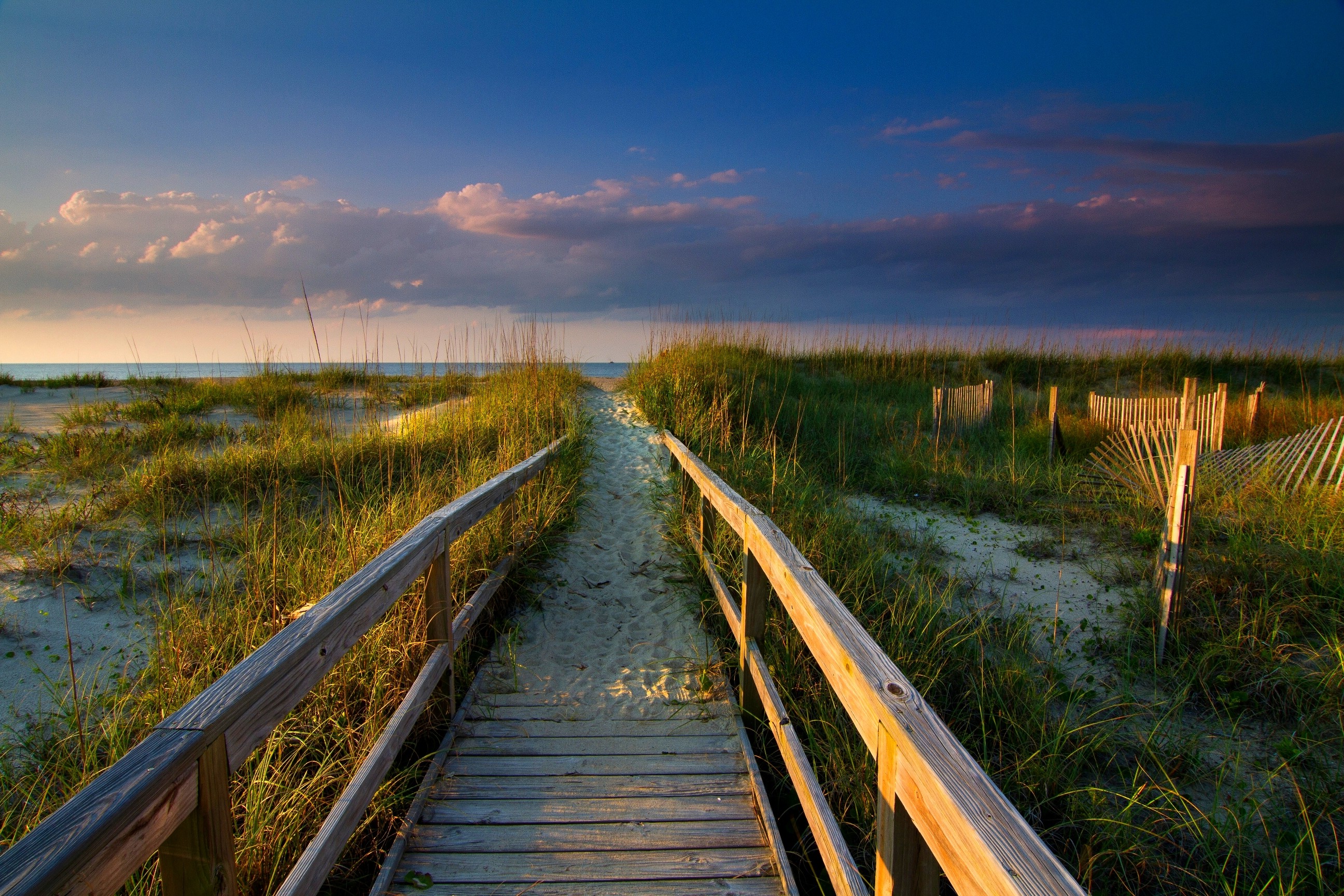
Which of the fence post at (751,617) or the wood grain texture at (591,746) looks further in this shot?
the fence post at (751,617)

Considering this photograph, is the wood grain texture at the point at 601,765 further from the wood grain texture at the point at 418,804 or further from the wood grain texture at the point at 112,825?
the wood grain texture at the point at 112,825

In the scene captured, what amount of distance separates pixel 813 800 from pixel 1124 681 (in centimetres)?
257

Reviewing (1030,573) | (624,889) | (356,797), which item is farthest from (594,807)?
(1030,573)

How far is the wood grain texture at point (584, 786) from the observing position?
2389 mm

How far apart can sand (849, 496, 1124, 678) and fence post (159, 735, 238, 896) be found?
3.66 m

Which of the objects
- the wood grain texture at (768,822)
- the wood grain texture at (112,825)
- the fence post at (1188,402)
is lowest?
the wood grain texture at (768,822)

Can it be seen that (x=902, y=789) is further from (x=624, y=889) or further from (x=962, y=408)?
(x=962, y=408)

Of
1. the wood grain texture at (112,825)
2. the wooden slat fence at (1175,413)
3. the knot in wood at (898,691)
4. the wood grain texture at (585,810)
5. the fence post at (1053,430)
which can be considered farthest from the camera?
the fence post at (1053,430)

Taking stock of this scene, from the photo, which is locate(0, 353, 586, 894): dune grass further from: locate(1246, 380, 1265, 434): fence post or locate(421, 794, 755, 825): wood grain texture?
locate(1246, 380, 1265, 434): fence post

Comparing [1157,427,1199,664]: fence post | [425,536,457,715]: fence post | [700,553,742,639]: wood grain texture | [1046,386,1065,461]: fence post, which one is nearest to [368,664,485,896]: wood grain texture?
[425,536,457,715]: fence post

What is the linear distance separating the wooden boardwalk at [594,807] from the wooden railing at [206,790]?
39 cm

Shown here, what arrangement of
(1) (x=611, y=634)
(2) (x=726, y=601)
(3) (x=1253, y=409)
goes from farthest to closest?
(3) (x=1253, y=409) → (1) (x=611, y=634) → (2) (x=726, y=601)

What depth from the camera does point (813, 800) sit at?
191cm

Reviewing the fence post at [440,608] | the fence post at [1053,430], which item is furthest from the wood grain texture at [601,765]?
the fence post at [1053,430]
